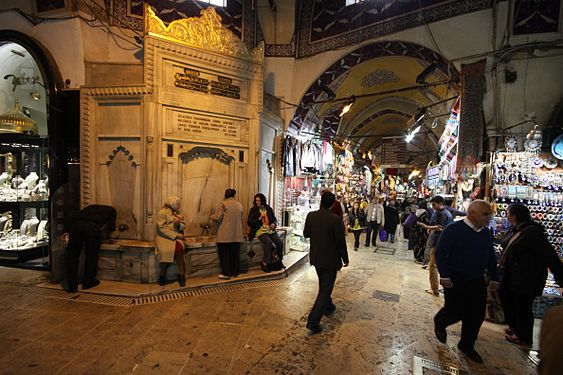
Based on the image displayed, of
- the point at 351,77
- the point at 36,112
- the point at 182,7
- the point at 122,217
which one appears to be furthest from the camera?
the point at 351,77

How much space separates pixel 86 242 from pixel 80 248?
0.13 metres

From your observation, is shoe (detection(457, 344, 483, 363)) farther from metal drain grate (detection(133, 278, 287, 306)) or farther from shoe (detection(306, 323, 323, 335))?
metal drain grate (detection(133, 278, 287, 306))

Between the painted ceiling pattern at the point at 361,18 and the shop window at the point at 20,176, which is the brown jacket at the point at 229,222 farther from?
the painted ceiling pattern at the point at 361,18

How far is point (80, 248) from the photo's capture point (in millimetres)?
4582

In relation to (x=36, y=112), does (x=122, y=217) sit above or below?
below

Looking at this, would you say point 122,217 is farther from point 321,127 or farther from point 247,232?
point 321,127

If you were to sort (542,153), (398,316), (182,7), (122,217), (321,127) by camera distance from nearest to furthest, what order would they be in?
(398,316), (542,153), (122,217), (182,7), (321,127)

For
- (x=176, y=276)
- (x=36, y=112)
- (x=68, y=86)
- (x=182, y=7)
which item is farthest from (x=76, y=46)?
(x=176, y=276)

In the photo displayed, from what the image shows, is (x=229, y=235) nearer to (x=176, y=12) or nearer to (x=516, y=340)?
(x=516, y=340)

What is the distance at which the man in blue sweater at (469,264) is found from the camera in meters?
2.92

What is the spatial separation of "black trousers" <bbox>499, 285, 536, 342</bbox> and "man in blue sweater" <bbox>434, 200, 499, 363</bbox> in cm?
88

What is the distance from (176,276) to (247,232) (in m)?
1.78

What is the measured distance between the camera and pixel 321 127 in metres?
10.6

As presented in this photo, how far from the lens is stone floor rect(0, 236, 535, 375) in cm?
279
